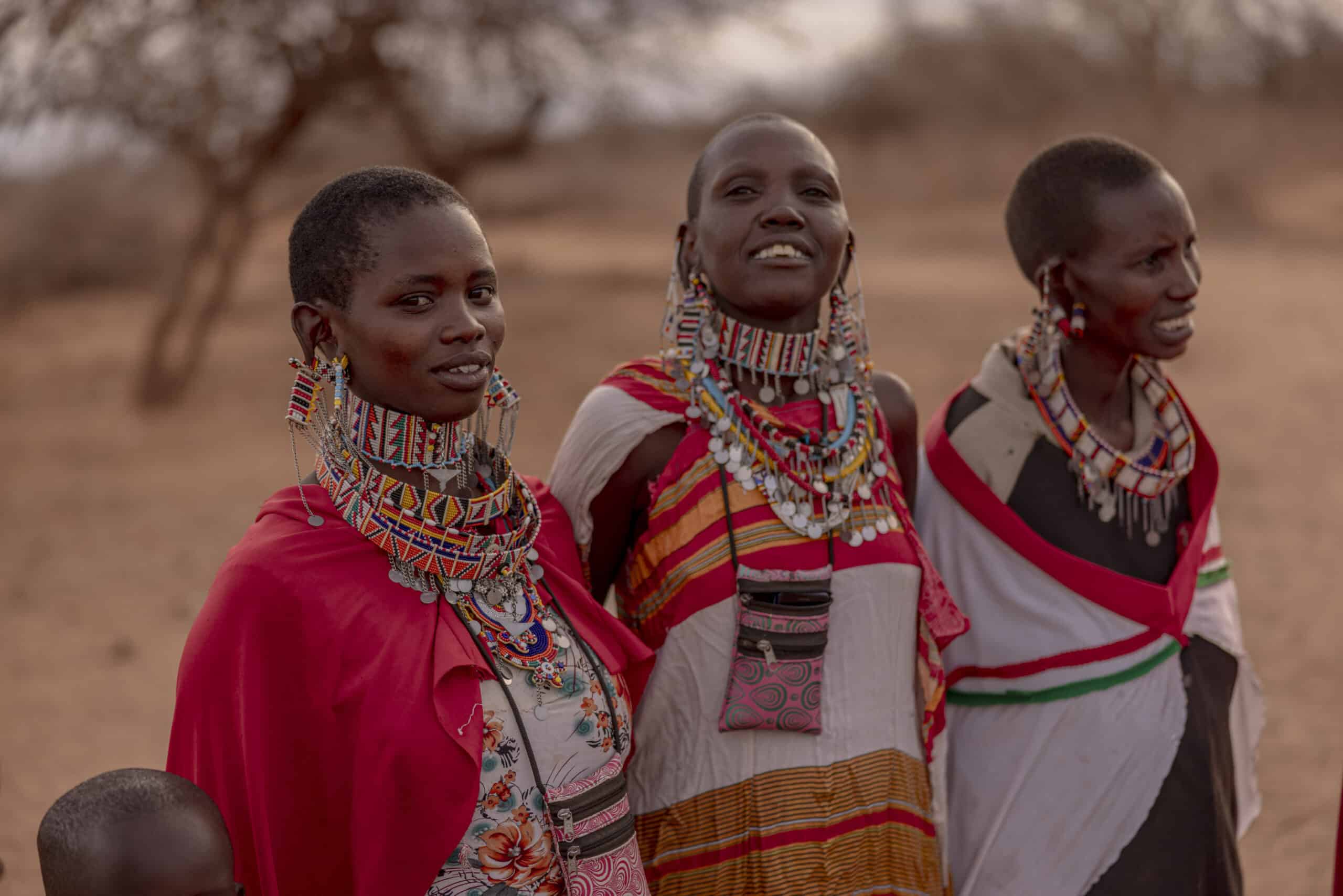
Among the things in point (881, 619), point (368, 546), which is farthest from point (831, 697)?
point (368, 546)

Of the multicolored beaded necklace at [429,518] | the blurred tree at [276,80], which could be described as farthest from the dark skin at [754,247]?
A: the blurred tree at [276,80]

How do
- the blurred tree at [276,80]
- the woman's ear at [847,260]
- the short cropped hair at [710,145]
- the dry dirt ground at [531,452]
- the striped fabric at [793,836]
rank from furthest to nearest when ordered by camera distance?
the blurred tree at [276,80]
the dry dirt ground at [531,452]
the woman's ear at [847,260]
the short cropped hair at [710,145]
the striped fabric at [793,836]

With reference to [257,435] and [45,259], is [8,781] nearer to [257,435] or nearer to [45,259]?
[257,435]

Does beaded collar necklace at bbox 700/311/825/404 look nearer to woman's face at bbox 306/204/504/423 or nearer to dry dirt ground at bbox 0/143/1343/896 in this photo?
woman's face at bbox 306/204/504/423

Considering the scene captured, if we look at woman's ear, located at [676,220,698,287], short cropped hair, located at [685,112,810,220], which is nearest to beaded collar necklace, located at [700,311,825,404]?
woman's ear, located at [676,220,698,287]

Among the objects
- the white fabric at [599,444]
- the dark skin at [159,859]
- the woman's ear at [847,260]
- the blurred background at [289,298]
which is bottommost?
the dark skin at [159,859]

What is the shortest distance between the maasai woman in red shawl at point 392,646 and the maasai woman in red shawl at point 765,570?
1.13 feet

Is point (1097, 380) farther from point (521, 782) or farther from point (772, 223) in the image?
point (521, 782)

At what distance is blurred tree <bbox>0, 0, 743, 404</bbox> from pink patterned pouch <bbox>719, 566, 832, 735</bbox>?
30.0 ft

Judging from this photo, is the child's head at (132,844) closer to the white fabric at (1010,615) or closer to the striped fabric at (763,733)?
the striped fabric at (763,733)

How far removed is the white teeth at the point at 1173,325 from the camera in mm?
2926

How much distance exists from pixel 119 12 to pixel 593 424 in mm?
8720

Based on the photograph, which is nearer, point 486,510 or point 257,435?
point 486,510

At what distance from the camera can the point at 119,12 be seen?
9688 millimetres
